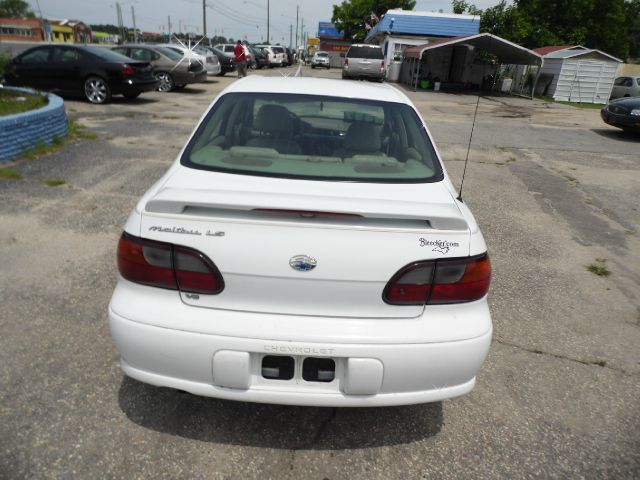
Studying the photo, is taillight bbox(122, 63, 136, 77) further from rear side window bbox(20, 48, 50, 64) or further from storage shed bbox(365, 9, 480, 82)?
storage shed bbox(365, 9, 480, 82)

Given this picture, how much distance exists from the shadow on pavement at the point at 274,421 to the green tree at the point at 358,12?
211ft

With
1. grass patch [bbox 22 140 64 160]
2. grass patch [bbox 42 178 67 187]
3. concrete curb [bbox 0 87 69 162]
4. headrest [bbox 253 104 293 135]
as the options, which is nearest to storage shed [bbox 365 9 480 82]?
concrete curb [bbox 0 87 69 162]

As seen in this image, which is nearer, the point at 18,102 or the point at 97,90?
the point at 18,102

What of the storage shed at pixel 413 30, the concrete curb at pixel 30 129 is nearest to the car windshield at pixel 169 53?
the concrete curb at pixel 30 129

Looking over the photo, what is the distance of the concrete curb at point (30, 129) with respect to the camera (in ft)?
21.7

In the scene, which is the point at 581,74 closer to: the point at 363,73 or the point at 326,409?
the point at 363,73

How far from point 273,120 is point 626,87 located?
88.6 feet

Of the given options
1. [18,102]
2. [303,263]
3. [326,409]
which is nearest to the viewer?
[303,263]

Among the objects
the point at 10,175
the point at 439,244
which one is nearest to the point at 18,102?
the point at 10,175

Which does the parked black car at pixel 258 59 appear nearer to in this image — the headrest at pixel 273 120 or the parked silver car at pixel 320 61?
the parked silver car at pixel 320 61

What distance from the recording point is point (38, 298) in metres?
3.41

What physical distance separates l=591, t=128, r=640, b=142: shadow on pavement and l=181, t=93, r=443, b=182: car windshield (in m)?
12.7

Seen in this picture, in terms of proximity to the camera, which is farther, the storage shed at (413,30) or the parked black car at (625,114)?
the storage shed at (413,30)

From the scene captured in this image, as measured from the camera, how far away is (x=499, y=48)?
25.1 meters
